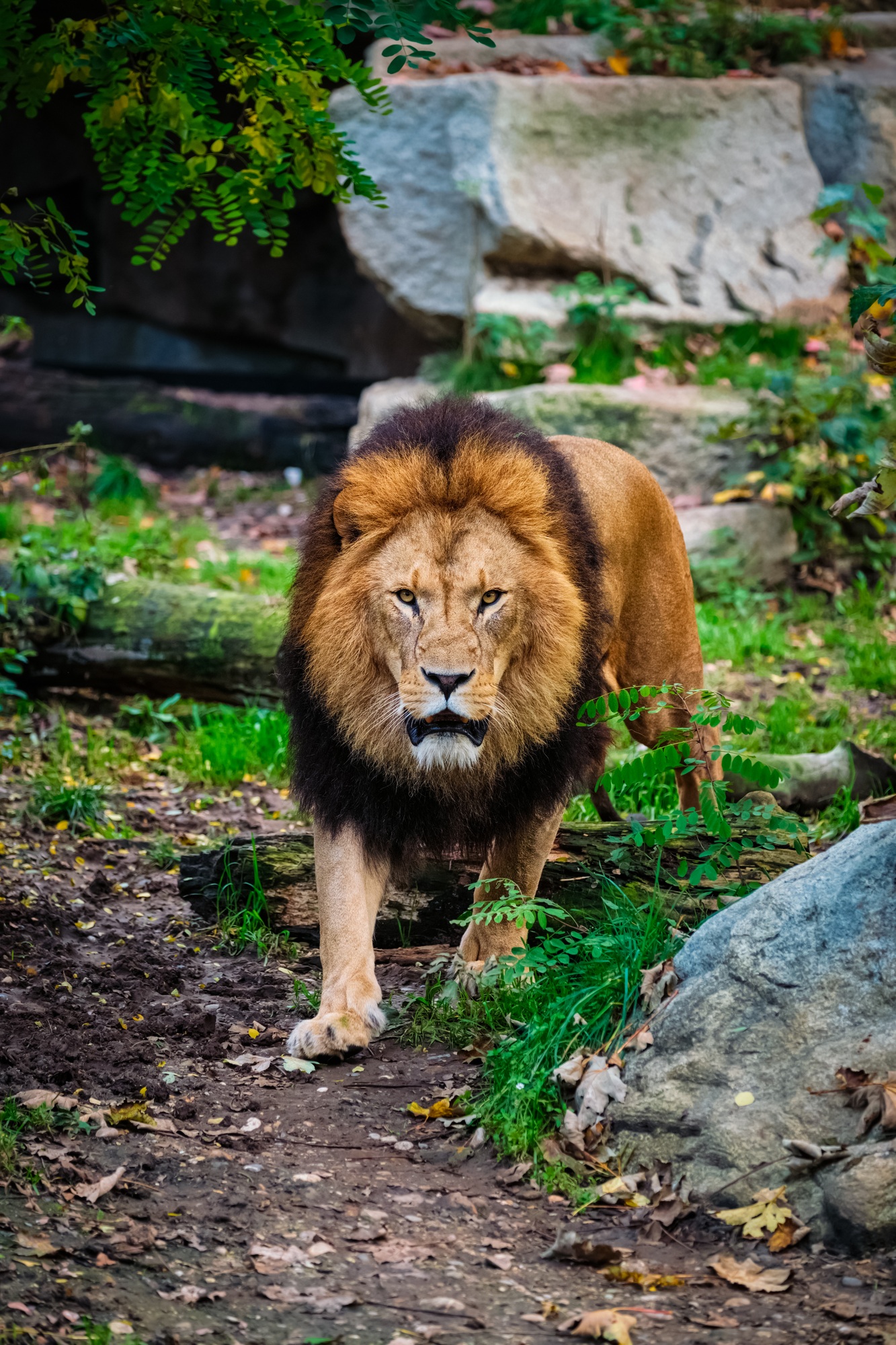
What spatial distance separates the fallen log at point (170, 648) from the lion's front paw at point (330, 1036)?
2794 mm

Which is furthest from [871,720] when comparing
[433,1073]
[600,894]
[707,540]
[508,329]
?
[508,329]

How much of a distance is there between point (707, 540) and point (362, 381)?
5.14 metres

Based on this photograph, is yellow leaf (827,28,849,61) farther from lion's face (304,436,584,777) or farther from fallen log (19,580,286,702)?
lion's face (304,436,584,777)

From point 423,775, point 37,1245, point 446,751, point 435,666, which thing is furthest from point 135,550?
point 37,1245

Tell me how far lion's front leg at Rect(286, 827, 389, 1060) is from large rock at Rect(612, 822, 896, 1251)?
2.61 ft

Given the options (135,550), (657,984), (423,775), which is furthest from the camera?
(135,550)

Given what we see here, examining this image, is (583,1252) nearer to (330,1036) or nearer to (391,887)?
(330,1036)

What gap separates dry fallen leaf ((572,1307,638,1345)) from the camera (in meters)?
2.28

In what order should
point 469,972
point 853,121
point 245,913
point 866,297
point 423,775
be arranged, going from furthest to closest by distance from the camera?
point 853,121
point 245,913
point 469,972
point 423,775
point 866,297

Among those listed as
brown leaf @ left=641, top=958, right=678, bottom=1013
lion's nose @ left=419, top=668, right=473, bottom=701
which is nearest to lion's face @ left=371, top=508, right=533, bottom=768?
lion's nose @ left=419, top=668, right=473, bottom=701

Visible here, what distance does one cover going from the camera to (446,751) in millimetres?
3361

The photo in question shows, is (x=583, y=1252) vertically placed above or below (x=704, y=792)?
below

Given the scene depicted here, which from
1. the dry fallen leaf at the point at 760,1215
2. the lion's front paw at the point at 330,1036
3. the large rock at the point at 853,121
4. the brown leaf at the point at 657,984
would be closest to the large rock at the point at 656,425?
the large rock at the point at 853,121

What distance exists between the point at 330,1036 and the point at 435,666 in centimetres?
98
